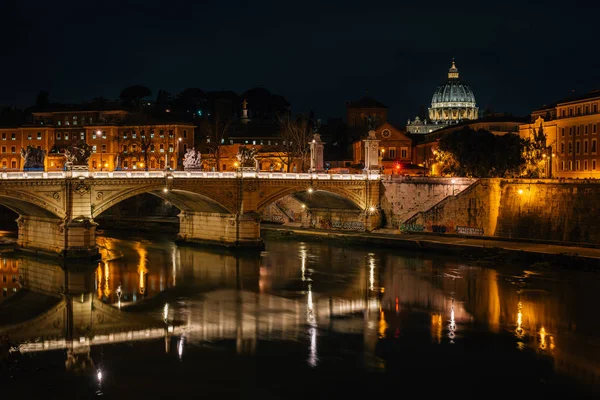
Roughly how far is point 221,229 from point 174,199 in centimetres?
356

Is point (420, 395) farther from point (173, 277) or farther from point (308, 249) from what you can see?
point (308, 249)

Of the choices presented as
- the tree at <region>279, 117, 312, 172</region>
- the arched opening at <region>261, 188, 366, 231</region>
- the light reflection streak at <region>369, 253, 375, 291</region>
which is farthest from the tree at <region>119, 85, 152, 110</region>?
the light reflection streak at <region>369, 253, 375, 291</region>

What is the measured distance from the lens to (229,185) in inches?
1854

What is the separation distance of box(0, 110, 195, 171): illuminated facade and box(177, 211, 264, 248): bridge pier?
96.7 feet

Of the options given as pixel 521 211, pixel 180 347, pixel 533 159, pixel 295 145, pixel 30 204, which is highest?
pixel 295 145

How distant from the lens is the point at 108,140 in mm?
81875

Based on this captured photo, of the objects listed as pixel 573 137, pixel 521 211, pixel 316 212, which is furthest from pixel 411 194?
pixel 573 137

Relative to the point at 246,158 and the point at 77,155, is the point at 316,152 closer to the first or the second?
the point at 246,158

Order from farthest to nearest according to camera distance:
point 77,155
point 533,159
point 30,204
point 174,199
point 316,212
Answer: point 316,212, point 533,159, point 174,199, point 77,155, point 30,204

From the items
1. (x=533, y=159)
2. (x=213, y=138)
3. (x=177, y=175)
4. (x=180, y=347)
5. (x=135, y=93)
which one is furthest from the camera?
(x=135, y=93)

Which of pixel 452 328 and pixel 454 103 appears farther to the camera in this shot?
pixel 454 103

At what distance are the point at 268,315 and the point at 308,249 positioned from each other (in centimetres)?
1882

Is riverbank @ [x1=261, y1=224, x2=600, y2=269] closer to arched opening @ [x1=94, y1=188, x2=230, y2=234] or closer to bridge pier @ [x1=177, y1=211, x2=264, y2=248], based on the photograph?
bridge pier @ [x1=177, y1=211, x2=264, y2=248]

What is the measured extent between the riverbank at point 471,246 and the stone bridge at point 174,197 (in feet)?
10.9
